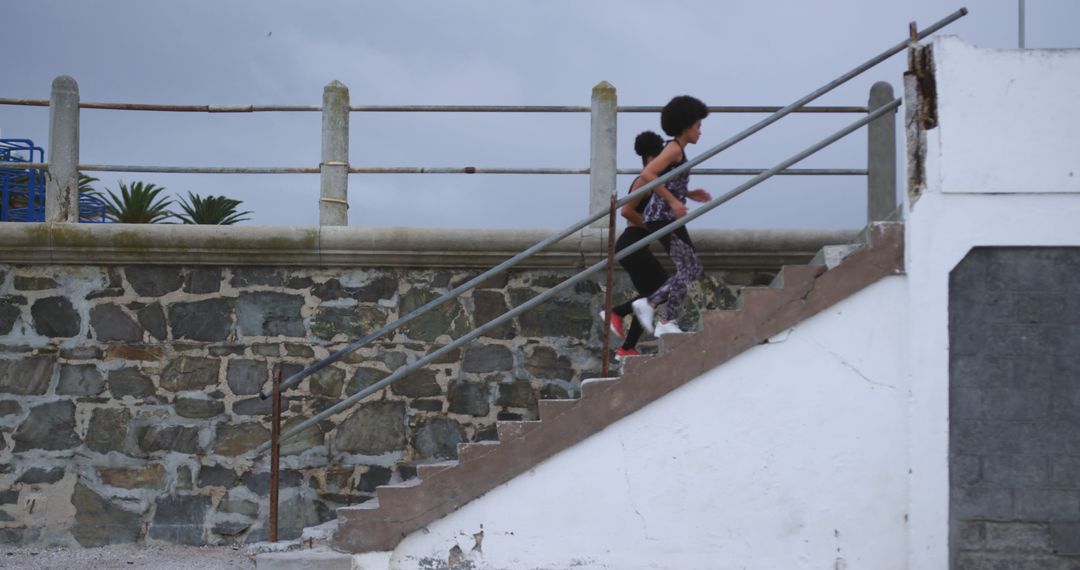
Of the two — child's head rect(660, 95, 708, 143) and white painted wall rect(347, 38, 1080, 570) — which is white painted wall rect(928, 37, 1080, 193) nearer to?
white painted wall rect(347, 38, 1080, 570)

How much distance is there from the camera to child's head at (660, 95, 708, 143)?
6521 millimetres

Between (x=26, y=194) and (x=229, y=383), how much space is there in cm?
289

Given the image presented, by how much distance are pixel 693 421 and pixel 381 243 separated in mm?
2688

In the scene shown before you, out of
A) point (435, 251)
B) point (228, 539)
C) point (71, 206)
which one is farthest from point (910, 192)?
point (71, 206)

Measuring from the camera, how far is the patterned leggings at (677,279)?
20.8ft

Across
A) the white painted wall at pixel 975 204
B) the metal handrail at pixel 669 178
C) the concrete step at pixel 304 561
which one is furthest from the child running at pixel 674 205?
the concrete step at pixel 304 561

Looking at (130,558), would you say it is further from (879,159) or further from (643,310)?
(879,159)

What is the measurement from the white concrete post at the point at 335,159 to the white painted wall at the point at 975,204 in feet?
12.4

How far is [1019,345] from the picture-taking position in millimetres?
5695

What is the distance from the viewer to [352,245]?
7578 millimetres

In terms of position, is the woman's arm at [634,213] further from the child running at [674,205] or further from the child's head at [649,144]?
the child's head at [649,144]

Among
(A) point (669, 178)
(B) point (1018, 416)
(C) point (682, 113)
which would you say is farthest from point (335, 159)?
(B) point (1018, 416)

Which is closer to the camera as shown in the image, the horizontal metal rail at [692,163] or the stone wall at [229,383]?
the horizontal metal rail at [692,163]

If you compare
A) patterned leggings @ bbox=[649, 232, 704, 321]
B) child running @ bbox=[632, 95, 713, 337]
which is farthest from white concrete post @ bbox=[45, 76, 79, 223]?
patterned leggings @ bbox=[649, 232, 704, 321]
